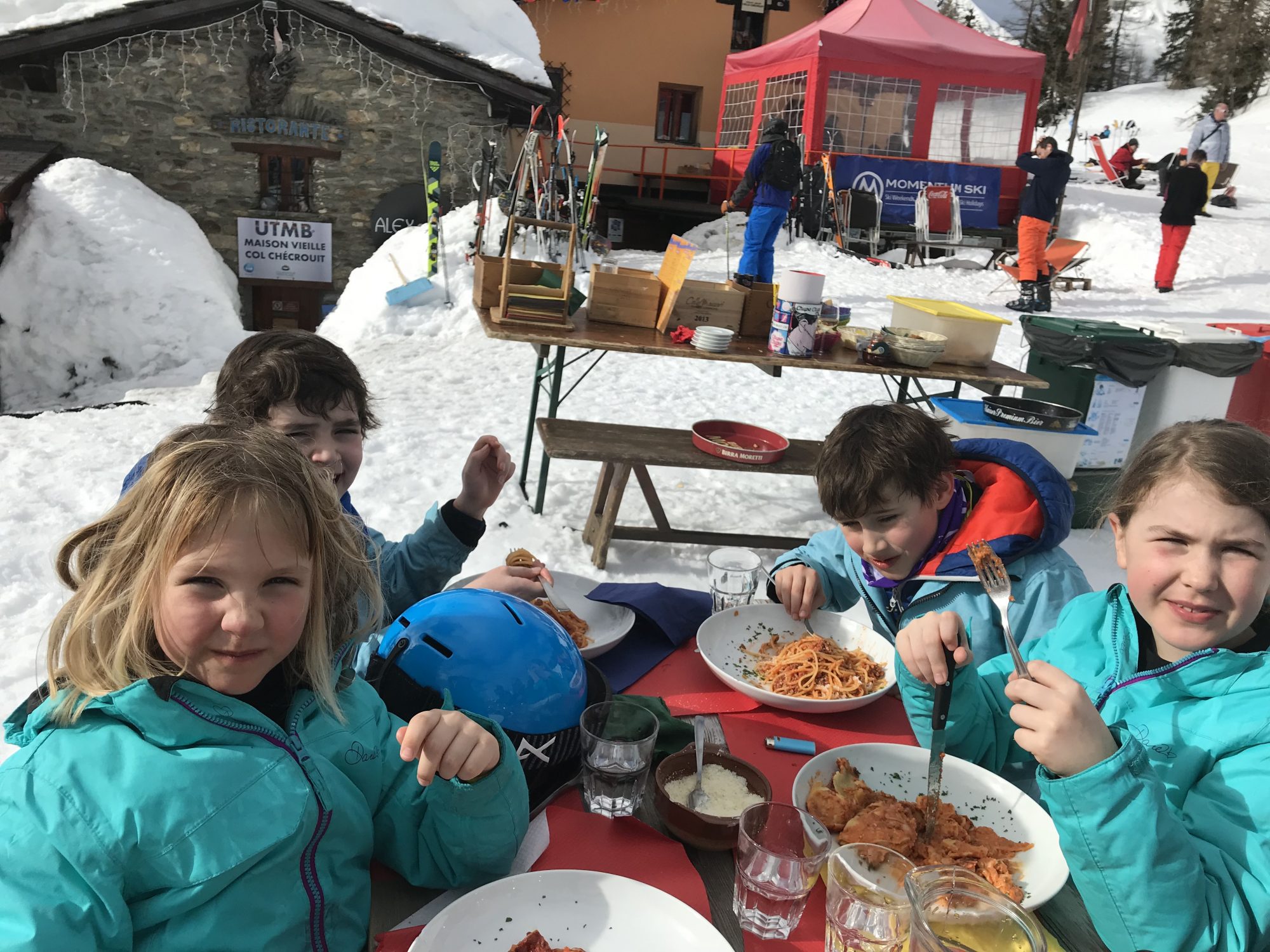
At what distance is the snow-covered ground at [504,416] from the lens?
575 cm

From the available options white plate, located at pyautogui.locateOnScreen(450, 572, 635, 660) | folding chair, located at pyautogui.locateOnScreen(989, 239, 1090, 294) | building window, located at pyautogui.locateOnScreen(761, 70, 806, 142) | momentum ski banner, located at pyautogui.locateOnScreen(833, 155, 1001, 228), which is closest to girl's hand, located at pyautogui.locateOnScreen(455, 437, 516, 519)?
white plate, located at pyautogui.locateOnScreen(450, 572, 635, 660)

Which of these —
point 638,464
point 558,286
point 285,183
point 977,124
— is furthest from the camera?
point 977,124

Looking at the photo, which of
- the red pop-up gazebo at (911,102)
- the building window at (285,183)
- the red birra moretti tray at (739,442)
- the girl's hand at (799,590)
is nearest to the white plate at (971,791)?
the girl's hand at (799,590)

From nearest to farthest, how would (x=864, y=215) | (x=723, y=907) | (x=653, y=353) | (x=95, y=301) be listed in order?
(x=723, y=907), (x=653, y=353), (x=95, y=301), (x=864, y=215)

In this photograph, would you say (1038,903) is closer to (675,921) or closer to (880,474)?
(675,921)

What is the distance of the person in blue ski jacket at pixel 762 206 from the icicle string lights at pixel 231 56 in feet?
17.1

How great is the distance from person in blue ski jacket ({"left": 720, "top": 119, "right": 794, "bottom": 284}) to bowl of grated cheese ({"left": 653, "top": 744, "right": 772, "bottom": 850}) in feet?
32.9

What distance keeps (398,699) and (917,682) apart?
115 cm

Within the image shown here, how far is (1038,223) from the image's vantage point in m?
14.0

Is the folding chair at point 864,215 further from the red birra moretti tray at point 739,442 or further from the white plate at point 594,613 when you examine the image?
the white plate at point 594,613

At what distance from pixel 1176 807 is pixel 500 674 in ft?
4.19

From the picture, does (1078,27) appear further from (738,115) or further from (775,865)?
(775,865)

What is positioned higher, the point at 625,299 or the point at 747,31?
the point at 747,31

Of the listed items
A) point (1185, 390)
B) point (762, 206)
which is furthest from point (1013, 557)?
point (762, 206)
